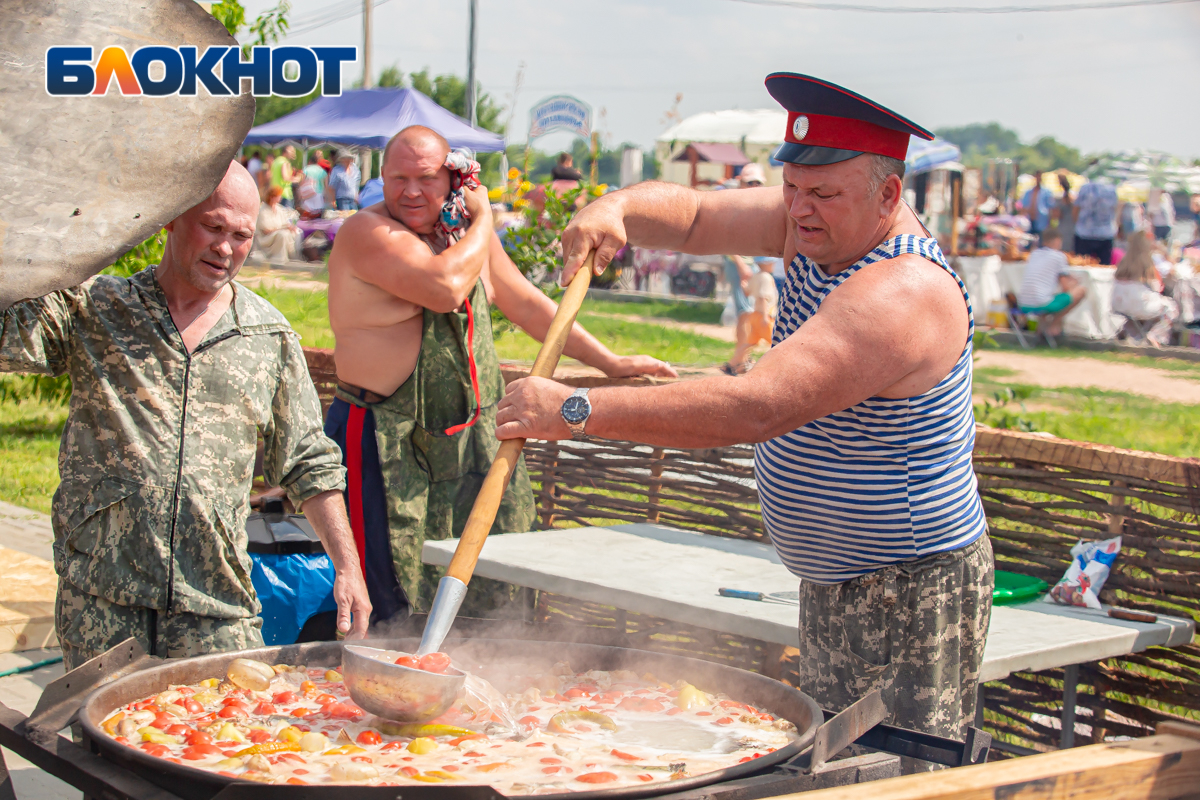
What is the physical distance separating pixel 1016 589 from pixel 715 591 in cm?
101

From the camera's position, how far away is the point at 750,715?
7.64 feet

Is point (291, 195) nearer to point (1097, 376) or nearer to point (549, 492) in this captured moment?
point (1097, 376)

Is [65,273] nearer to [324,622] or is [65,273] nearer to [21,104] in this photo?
[21,104]

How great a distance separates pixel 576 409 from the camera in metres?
2.01

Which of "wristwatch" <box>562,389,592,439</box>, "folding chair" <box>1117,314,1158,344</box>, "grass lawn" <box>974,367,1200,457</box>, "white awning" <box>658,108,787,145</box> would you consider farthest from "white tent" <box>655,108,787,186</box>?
"wristwatch" <box>562,389,592,439</box>

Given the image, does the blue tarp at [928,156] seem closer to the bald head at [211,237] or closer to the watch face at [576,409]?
the bald head at [211,237]

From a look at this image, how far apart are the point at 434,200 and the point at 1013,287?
13.2m

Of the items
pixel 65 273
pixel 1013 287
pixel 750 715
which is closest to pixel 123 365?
pixel 65 273

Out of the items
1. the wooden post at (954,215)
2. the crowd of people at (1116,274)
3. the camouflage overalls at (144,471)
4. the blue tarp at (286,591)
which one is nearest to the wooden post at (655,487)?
the blue tarp at (286,591)

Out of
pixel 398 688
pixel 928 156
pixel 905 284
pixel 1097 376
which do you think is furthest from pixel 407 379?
pixel 928 156

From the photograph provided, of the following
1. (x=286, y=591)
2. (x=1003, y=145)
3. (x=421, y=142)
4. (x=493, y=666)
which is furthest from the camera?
(x=1003, y=145)

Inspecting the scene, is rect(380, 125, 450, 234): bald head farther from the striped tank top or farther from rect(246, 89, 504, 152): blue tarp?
rect(246, 89, 504, 152): blue tarp

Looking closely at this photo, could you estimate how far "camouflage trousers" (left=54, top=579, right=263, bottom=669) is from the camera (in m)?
2.50

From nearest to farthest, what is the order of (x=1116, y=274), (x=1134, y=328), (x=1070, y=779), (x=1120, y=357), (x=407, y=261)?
1. (x=1070, y=779)
2. (x=407, y=261)
3. (x=1120, y=357)
4. (x=1116, y=274)
5. (x=1134, y=328)
